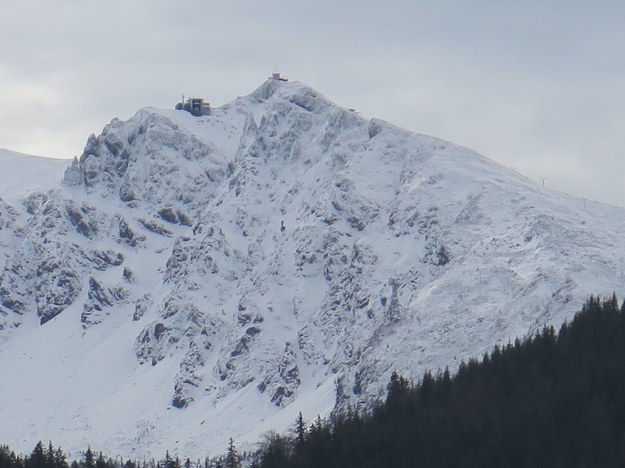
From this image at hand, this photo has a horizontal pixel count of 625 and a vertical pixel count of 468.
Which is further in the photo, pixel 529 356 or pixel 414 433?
pixel 529 356

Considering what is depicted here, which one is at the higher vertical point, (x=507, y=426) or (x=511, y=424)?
(x=511, y=424)

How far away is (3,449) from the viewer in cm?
18900

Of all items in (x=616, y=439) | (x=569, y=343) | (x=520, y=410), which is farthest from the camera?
(x=569, y=343)

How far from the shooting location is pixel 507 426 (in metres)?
177

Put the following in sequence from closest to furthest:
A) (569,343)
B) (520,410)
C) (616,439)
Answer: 1. (616,439)
2. (520,410)
3. (569,343)

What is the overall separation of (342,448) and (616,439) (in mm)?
25528

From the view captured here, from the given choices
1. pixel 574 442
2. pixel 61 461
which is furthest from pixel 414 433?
pixel 61 461

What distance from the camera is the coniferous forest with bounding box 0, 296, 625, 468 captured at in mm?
170750

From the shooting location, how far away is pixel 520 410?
180875 mm

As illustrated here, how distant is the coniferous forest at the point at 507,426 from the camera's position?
170750mm

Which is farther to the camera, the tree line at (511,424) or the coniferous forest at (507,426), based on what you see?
the coniferous forest at (507,426)

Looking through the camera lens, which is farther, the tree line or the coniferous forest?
the coniferous forest

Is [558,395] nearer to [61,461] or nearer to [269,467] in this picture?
[269,467]

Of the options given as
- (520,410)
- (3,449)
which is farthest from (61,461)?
(520,410)
